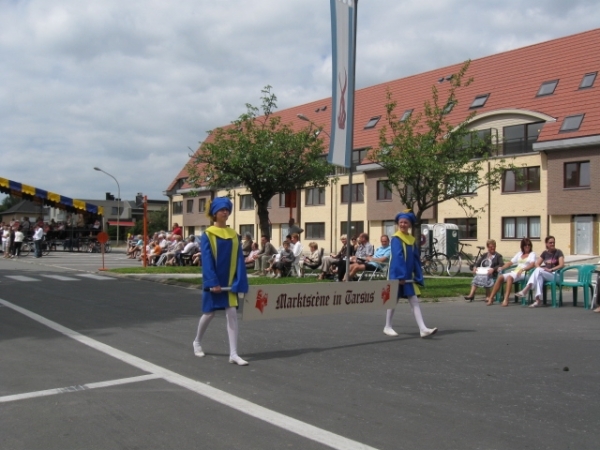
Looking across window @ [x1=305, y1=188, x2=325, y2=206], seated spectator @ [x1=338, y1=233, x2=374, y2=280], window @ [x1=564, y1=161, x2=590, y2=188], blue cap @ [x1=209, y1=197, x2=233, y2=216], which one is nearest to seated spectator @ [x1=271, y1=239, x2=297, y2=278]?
seated spectator @ [x1=338, y1=233, x2=374, y2=280]

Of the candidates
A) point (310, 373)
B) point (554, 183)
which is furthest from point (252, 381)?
point (554, 183)

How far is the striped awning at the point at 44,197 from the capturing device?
4034 centimetres

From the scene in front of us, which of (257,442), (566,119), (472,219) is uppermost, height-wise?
(566,119)

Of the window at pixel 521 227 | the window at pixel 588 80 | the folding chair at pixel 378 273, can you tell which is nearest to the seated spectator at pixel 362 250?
the folding chair at pixel 378 273

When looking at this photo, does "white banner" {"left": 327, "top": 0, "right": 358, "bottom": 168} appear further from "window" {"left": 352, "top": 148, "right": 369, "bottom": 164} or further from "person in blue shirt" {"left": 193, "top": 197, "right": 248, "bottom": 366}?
"window" {"left": 352, "top": 148, "right": 369, "bottom": 164}

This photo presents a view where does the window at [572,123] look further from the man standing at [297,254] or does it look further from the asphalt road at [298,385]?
the asphalt road at [298,385]

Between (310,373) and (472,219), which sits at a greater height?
(472,219)

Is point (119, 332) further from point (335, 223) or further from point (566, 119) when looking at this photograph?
point (335, 223)

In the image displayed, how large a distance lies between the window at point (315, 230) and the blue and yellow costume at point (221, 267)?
45.1 metres

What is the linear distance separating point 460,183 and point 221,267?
13.9m

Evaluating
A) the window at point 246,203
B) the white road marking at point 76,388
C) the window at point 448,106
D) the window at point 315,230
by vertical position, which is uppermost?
the window at point 448,106

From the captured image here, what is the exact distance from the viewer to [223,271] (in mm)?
7371

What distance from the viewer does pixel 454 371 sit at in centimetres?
702

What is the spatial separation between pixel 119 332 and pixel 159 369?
107 inches
